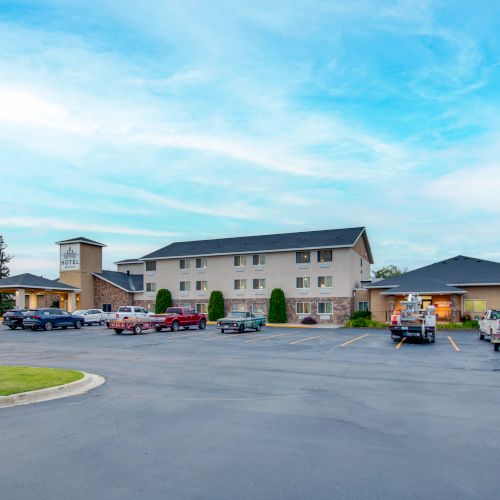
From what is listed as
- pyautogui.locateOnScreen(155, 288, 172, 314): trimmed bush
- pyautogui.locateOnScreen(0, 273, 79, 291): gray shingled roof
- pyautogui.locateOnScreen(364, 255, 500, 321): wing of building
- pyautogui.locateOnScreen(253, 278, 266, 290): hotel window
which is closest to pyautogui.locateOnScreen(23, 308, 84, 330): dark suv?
pyautogui.locateOnScreen(0, 273, 79, 291): gray shingled roof

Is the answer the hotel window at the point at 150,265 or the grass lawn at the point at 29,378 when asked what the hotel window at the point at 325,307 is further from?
the grass lawn at the point at 29,378

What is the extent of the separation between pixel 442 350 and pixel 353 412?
49.1 ft

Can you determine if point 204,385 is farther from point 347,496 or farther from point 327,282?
point 327,282

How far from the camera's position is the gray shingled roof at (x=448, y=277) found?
135 feet

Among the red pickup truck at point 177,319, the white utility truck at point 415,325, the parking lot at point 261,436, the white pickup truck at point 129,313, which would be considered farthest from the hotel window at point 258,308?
the parking lot at point 261,436

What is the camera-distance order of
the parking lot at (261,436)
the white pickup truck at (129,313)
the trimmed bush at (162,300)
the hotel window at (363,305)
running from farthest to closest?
the trimmed bush at (162,300) → the hotel window at (363,305) → the white pickup truck at (129,313) → the parking lot at (261,436)

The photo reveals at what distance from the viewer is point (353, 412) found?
928 cm

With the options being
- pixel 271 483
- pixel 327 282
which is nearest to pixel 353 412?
pixel 271 483

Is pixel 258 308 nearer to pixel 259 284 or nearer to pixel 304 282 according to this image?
pixel 259 284

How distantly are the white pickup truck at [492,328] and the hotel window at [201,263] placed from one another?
3211cm

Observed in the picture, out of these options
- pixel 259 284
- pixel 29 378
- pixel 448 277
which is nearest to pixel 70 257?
pixel 259 284

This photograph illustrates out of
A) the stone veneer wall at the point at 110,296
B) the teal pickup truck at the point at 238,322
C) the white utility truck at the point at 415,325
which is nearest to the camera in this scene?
the white utility truck at the point at 415,325

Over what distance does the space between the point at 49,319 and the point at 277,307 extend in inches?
838

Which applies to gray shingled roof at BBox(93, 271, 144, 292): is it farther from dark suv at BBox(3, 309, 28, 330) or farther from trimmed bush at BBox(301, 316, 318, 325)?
trimmed bush at BBox(301, 316, 318, 325)
